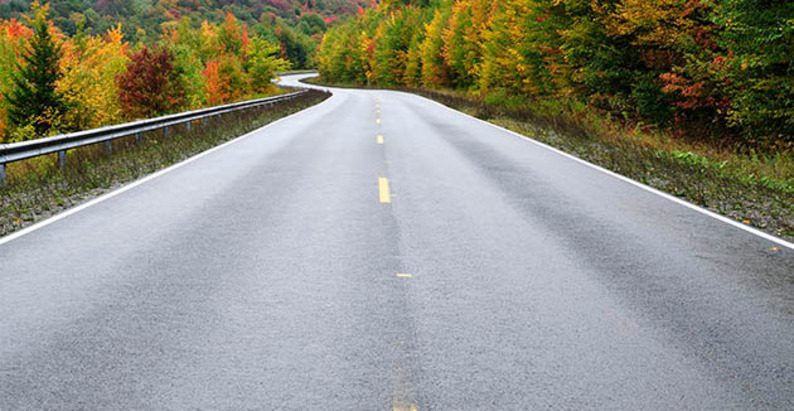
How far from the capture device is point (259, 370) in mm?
4039

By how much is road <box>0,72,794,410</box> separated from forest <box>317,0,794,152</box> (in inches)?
251

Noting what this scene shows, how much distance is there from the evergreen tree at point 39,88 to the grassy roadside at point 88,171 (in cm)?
3158

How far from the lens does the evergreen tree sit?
151ft

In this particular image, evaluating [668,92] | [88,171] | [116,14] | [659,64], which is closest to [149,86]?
[659,64]

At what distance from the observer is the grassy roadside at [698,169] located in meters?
9.45

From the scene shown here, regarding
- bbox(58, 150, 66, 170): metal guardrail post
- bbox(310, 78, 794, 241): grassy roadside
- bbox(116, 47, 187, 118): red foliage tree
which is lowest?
bbox(116, 47, 187, 118): red foliage tree

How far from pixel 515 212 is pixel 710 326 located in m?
4.37

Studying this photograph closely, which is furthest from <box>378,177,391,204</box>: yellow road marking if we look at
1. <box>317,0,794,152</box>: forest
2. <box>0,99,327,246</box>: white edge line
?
<box>317,0,794,152</box>: forest

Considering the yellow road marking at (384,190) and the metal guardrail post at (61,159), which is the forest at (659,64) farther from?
the metal guardrail post at (61,159)

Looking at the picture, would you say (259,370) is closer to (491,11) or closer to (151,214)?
(151,214)

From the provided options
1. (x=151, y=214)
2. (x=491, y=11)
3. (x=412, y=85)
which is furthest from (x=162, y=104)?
(x=151, y=214)

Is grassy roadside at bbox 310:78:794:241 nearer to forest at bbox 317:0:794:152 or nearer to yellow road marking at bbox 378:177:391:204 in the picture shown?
forest at bbox 317:0:794:152

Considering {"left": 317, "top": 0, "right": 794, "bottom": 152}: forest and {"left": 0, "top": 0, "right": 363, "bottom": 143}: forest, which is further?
{"left": 0, "top": 0, "right": 363, "bottom": 143}: forest

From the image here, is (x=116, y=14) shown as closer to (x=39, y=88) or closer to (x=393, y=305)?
(x=39, y=88)
